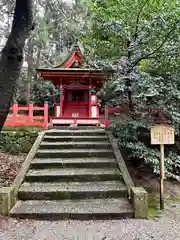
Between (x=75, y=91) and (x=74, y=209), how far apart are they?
23.2 ft

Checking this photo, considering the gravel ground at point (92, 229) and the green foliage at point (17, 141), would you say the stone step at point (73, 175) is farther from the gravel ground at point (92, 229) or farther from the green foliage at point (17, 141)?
the green foliage at point (17, 141)

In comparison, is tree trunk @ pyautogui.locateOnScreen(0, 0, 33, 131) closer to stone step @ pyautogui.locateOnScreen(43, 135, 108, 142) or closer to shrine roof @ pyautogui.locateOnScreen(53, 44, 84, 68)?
stone step @ pyautogui.locateOnScreen(43, 135, 108, 142)

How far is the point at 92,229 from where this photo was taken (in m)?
3.42

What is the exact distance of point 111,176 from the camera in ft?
15.9

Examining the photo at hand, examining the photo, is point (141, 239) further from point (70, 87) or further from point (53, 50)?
point (53, 50)

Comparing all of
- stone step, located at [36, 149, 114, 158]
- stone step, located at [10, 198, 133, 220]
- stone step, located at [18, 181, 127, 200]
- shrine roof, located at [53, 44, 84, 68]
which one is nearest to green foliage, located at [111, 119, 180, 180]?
stone step, located at [36, 149, 114, 158]

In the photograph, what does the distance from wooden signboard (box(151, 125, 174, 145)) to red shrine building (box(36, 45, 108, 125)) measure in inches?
192

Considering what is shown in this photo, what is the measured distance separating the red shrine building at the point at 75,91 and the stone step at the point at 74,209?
5.25 meters

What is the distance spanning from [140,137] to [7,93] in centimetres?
347

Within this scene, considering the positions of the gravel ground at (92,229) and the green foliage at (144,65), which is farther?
the green foliage at (144,65)

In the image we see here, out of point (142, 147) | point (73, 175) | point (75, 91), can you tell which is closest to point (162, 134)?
point (142, 147)

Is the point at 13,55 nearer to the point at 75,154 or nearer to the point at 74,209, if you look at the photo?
the point at 74,209

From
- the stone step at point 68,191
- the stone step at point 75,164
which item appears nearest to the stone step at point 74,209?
the stone step at point 68,191

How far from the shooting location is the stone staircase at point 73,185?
3.79m
